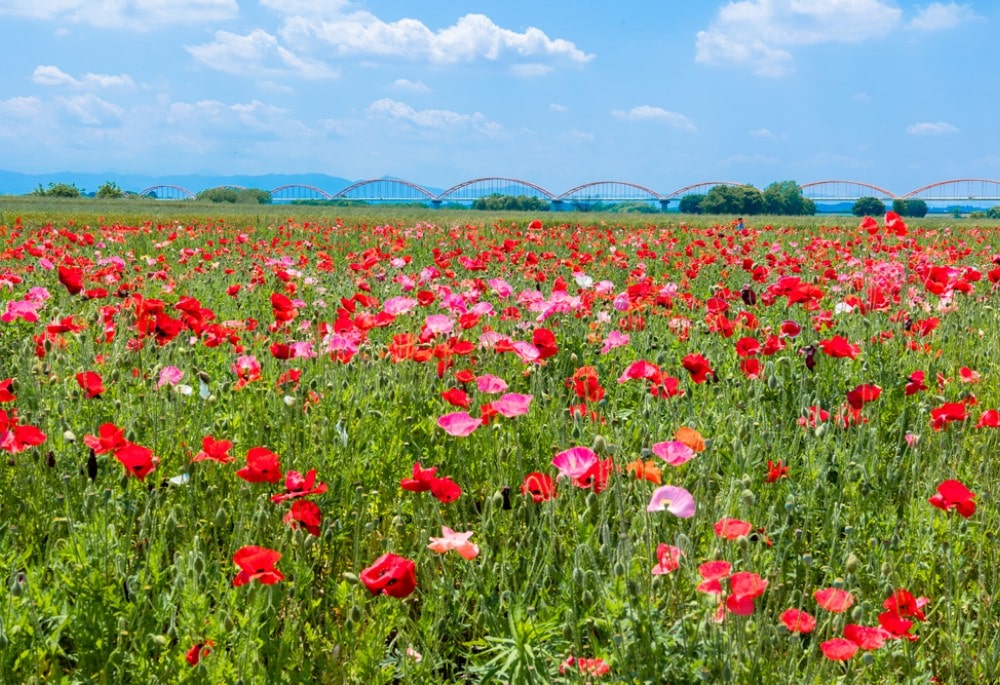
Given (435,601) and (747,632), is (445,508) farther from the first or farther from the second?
(747,632)

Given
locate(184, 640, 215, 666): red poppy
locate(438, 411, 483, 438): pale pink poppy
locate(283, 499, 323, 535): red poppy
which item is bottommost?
locate(184, 640, 215, 666): red poppy

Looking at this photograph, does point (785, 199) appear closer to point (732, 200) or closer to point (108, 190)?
point (732, 200)

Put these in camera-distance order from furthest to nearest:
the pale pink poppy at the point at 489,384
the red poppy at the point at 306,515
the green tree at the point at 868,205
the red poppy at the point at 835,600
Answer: the green tree at the point at 868,205 < the pale pink poppy at the point at 489,384 < the red poppy at the point at 306,515 < the red poppy at the point at 835,600

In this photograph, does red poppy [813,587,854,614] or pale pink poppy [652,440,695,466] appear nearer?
red poppy [813,587,854,614]

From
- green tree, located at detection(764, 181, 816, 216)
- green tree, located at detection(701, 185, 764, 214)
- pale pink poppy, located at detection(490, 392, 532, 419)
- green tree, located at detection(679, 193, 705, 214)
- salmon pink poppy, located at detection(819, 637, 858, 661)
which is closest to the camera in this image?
salmon pink poppy, located at detection(819, 637, 858, 661)

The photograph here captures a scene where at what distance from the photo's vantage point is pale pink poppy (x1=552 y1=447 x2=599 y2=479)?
1.60 meters

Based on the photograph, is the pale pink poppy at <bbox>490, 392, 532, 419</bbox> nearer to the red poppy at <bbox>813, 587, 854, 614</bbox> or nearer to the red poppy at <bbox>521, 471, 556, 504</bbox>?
the red poppy at <bbox>521, 471, 556, 504</bbox>

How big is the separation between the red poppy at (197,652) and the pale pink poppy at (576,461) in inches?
26.0

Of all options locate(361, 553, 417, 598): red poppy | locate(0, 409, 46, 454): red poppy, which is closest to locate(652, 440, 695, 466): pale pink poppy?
locate(361, 553, 417, 598): red poppy

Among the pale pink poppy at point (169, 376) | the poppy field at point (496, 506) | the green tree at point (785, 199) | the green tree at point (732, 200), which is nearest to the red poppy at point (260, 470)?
the poppy field at point (496, 506)

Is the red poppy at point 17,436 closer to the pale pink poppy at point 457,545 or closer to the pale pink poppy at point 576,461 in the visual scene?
the pale pink poppy at point 457,545

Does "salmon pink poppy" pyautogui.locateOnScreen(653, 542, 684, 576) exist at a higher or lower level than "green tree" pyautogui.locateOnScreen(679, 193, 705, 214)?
lower

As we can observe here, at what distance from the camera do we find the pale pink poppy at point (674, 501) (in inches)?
61.2

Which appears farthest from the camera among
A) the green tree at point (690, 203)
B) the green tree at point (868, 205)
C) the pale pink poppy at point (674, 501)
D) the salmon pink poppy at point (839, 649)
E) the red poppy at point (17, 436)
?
the green tree at point (690, 203)
